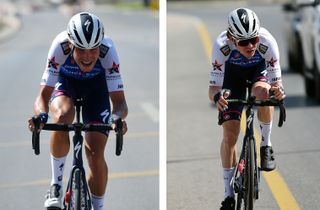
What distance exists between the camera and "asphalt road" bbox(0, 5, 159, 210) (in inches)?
386

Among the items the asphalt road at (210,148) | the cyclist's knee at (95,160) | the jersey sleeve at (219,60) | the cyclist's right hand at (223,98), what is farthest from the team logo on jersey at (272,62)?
the cyclist's knee at (95,160)

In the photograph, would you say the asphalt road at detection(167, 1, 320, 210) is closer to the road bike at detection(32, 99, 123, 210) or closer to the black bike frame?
the black bike frame

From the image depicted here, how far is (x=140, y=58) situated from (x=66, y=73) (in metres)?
20.0

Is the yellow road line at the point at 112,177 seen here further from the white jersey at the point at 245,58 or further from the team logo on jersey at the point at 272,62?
the team logo on jersey at the point at 272,62

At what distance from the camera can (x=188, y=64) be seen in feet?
81.5

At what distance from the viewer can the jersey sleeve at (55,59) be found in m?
7.01

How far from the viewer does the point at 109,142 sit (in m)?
13.0

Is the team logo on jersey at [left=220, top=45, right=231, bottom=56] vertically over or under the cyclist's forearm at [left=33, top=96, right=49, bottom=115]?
over

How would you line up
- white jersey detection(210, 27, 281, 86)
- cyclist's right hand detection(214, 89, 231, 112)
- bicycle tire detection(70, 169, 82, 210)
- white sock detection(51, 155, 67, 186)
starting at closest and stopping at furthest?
bicycle tire detection(70, 169, 82, 210), white sock detection(51, 155, 67, 186), cyclist's right hand detection(214, 89, 231, 112), white jersey detection(210, 27, 281, 86)

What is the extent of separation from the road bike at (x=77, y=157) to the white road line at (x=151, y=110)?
8237 mm

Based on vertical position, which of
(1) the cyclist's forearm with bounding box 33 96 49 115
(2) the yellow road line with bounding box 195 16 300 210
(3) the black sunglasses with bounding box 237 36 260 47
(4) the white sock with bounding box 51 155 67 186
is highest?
(3) the black sunglasses with bounding box 237 36 260 47

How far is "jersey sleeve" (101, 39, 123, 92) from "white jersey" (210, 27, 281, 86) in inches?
33.3

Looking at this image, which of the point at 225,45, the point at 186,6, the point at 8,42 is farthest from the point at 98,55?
the point at 186,6

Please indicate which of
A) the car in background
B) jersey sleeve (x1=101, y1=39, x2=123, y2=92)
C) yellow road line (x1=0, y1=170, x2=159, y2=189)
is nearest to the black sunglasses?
jersey sleeve (x1=101, y1=39, x2=123, y2=92)
